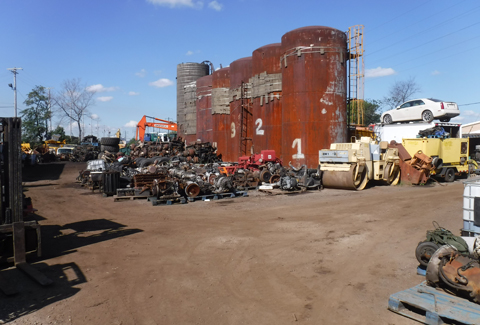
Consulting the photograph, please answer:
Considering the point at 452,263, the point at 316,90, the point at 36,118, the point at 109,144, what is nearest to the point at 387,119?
the point at 316,90

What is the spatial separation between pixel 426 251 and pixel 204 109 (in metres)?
26.5

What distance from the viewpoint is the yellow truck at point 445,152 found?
58.7ft

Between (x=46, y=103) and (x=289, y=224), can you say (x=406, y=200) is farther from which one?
(x=46, y=103)

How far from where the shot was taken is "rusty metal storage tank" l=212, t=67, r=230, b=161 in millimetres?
27500

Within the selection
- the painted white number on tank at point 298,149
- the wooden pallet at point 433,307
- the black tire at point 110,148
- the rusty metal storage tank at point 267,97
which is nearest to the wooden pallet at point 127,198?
the painted white number on tank at point 298,149

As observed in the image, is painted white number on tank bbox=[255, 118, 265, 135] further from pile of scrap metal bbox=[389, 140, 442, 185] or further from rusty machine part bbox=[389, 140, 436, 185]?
rusty machine part bbox=[389, 140, 436, 185]

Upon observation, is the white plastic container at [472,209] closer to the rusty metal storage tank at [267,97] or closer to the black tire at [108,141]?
the rusty metal storage tank at [267,97]

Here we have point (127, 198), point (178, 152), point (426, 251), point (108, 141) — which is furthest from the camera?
point (108, 141)

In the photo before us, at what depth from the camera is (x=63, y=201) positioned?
561 inches

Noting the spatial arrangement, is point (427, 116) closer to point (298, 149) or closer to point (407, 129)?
point (407, 129)

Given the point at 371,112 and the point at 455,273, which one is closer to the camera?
the point at 455,273

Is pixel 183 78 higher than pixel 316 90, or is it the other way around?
pixel 183 78

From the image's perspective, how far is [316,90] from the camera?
19.2 meters

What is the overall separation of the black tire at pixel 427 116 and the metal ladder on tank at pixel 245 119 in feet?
35.7
